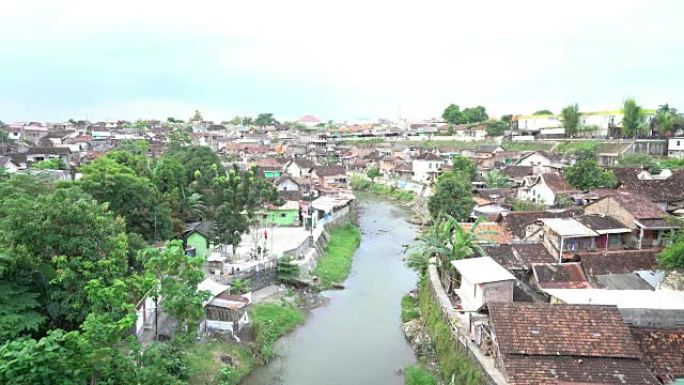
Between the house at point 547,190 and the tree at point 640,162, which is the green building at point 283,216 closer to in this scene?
the house at point 547,190

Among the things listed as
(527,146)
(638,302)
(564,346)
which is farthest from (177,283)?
(527,146)

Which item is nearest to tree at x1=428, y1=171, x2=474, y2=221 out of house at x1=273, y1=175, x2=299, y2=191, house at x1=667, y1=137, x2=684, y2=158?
house at x1=273, y1=175, x2=299, y2=191

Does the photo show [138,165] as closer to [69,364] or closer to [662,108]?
[69,364]

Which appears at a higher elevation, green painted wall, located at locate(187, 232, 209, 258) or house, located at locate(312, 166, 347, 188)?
house, located at locate(312, 166, 347, 188)

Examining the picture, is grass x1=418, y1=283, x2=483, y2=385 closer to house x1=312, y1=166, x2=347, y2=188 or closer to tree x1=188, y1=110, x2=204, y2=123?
house x1=312, y1=166, x2=347, y2=188

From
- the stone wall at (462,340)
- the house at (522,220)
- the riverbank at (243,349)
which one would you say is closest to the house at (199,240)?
the riverbank at (243,349)

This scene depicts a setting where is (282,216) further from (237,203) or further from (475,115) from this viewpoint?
(475,115)
